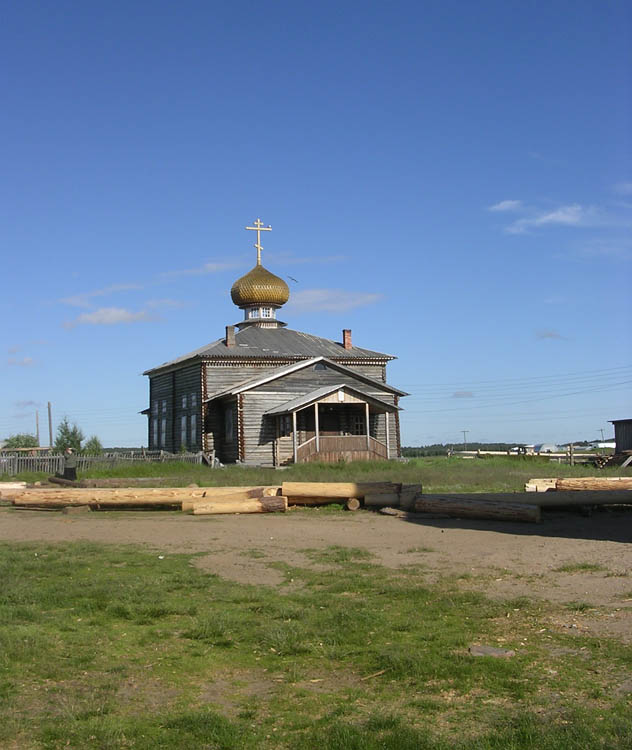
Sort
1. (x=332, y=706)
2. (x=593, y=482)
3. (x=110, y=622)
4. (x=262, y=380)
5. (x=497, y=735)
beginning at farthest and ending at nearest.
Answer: (x=262, y=380)
(x=593, y=482)
(x=110, y=622)
(x=332, y=706)
(x=497, y=735)

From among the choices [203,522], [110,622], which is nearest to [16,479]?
[203,522]

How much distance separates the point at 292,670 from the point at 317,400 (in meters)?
31.7

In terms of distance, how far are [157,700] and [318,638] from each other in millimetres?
2054

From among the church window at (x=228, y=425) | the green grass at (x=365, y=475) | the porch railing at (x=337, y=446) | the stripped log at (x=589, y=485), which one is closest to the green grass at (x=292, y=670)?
the stripped log at (x=589, y=485)

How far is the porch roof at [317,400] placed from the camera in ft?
127

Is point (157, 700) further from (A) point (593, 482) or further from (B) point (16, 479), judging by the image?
(B) point (16, 479)

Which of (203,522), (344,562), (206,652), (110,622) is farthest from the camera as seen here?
(203,522)

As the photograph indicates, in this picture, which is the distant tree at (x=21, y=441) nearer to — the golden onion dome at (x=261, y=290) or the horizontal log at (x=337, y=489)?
the golden onion dome at (x=261, y=290)

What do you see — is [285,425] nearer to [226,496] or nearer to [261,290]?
[261,290]

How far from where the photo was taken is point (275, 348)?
1805 inches

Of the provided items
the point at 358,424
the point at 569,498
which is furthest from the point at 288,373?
the point at 569,498

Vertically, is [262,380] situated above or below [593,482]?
above

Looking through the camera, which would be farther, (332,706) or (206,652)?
(206,652)

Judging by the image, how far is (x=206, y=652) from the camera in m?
7.81
